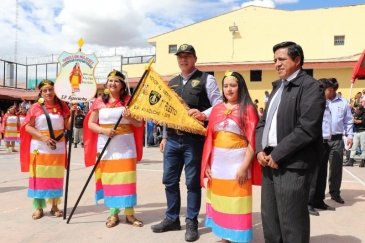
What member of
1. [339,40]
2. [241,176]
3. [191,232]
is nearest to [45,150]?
[191,232]

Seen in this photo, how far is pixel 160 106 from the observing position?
3902mm

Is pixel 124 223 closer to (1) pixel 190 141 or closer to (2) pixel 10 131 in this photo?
(1) pixel 190 141

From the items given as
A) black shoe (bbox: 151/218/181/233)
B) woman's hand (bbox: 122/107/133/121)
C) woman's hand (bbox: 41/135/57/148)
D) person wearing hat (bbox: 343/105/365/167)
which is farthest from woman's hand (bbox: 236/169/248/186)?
person wearing hat (bbox: 343/105/365/167)

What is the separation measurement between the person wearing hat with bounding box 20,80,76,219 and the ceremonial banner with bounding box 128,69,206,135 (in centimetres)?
110

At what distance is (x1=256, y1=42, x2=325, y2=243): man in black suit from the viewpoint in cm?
272

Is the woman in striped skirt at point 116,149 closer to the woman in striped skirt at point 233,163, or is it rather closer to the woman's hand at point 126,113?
the woman's hand at point 126,113

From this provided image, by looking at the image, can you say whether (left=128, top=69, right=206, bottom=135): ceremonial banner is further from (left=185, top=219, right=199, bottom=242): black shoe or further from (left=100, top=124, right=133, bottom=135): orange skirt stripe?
(left=185, top=219, right=199, bottom=242): black shoe

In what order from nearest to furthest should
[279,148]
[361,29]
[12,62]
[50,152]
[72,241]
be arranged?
[279,148], [72,241], [50,152], [361,29], [12,62]

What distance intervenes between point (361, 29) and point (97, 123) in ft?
81.3

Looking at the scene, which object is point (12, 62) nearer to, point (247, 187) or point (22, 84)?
point (22, 84)

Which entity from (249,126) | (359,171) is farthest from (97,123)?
(359,171)

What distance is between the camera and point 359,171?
9.02m

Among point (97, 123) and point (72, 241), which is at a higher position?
point (97, 123)

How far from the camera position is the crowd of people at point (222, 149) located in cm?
284
